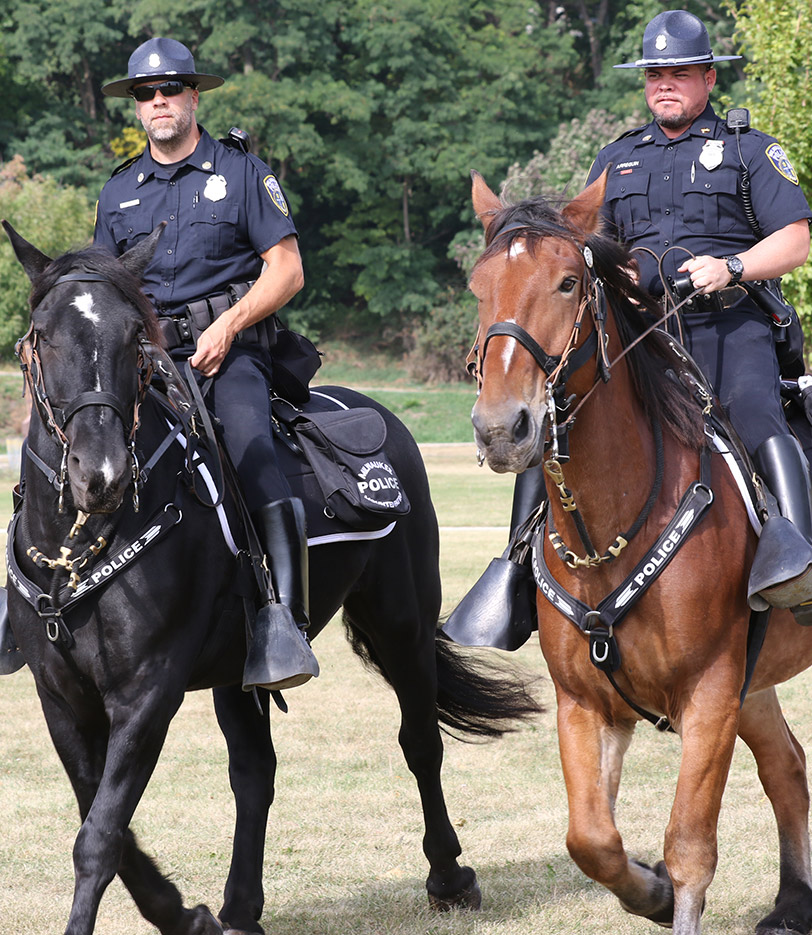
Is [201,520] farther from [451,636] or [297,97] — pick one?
[297,97]

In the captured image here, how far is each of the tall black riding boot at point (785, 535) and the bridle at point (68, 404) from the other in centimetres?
214

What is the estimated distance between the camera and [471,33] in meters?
56.0

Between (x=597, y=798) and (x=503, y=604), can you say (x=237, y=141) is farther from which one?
(x=597, y=798)

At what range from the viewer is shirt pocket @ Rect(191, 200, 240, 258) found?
212 inches

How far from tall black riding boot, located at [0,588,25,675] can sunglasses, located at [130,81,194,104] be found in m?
2.12

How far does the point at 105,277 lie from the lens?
14.3 feet

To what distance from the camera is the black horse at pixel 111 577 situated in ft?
13.5

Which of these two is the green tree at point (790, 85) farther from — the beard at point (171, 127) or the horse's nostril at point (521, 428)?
the horse's nostril at point (521, 428)

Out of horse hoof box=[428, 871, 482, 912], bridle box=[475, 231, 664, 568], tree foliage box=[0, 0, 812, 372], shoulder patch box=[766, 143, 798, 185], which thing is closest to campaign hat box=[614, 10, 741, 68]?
shoulder patch box=[766, 143, 798, 185]

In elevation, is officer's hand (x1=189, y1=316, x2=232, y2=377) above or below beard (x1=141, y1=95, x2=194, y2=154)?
below

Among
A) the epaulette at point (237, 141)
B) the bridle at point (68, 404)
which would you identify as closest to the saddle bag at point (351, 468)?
the epaulette at point (237, 141)

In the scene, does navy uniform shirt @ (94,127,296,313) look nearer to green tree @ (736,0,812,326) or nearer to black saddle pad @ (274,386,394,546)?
black saddle pad @ (274,386,394,546)

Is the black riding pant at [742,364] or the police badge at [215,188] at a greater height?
the police badge at [215,188]

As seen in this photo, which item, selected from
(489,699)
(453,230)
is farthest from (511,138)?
(489,699)
